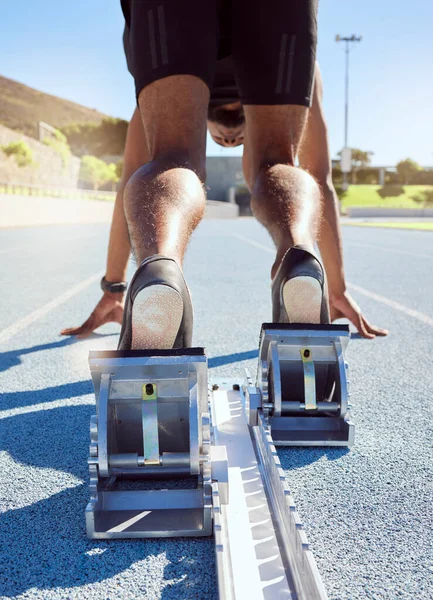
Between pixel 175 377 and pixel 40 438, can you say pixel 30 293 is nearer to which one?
pixel 40 438

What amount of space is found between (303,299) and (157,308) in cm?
43

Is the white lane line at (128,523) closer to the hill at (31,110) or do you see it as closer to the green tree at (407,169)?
the green tree at (407,169)

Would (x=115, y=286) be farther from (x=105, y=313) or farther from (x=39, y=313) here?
(x=39, y=313)

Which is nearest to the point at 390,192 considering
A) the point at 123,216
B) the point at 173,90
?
the point at 123,216

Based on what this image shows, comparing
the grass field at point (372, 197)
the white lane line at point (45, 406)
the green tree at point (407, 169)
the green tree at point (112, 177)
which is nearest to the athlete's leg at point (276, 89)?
the white lane line at point (45, 406)

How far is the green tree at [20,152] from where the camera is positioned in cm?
6203

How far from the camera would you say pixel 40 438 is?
1.54m

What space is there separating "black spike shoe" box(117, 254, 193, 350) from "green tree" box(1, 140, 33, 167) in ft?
216

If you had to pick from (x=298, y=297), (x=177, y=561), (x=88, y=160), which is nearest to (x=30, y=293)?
(x=298, y=297)

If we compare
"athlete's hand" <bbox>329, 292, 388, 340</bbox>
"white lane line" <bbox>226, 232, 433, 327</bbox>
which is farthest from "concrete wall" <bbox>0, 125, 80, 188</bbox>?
"athlete's hand" <bbox>329, 292, 388, 340</bbox>

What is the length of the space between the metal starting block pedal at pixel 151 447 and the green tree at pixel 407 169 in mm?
96308

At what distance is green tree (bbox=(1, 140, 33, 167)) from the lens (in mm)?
62031

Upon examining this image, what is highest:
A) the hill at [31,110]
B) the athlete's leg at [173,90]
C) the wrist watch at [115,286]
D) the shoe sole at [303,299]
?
the hill at [31,110]

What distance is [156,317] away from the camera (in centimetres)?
120
